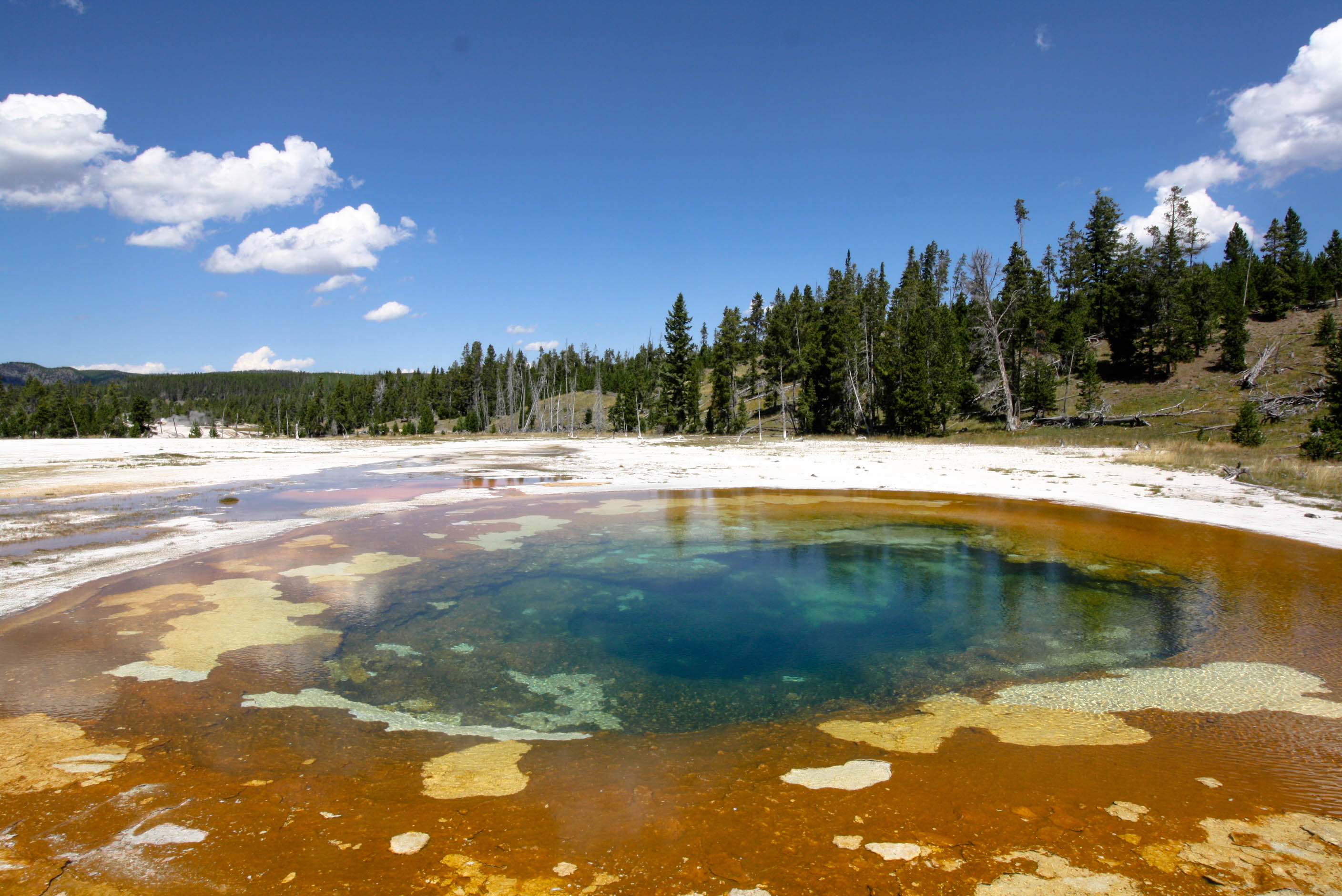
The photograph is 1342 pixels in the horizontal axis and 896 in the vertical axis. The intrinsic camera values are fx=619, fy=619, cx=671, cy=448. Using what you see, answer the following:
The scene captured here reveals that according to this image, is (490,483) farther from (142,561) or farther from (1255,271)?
(1255,271)

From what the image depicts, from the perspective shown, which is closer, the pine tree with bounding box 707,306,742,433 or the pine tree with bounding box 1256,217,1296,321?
the pine tree with bounding box 1256,217,1296,321

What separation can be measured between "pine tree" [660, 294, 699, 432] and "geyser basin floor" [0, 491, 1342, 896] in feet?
171

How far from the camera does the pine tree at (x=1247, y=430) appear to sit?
2633 centimetres

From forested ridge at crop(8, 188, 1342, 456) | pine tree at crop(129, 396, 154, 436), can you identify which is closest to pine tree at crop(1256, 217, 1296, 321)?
forested ridge at crop(8, 188, 1342, 456)

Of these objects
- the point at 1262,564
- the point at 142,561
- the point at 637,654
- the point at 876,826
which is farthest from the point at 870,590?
the point at 142,561

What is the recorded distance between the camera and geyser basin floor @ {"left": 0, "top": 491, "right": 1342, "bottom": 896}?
3.86m

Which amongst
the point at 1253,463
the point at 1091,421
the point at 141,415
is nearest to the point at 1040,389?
the point at 1091,421

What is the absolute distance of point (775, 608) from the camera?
936 cm

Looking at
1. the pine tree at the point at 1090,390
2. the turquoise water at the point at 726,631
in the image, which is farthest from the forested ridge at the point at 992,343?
the turquoise water at the point at 726,631

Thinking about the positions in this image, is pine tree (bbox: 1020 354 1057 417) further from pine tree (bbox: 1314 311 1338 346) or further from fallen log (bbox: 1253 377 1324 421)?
pine tree (bbox: 1314 311 1338 346)

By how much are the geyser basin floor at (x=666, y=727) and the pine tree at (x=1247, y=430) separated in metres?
19.3

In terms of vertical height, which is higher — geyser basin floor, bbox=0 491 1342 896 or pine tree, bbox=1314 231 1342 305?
pine tree, bbox=1314 231 1342 305

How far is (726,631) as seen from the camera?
8445 millimetres

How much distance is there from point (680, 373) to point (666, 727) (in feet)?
197
